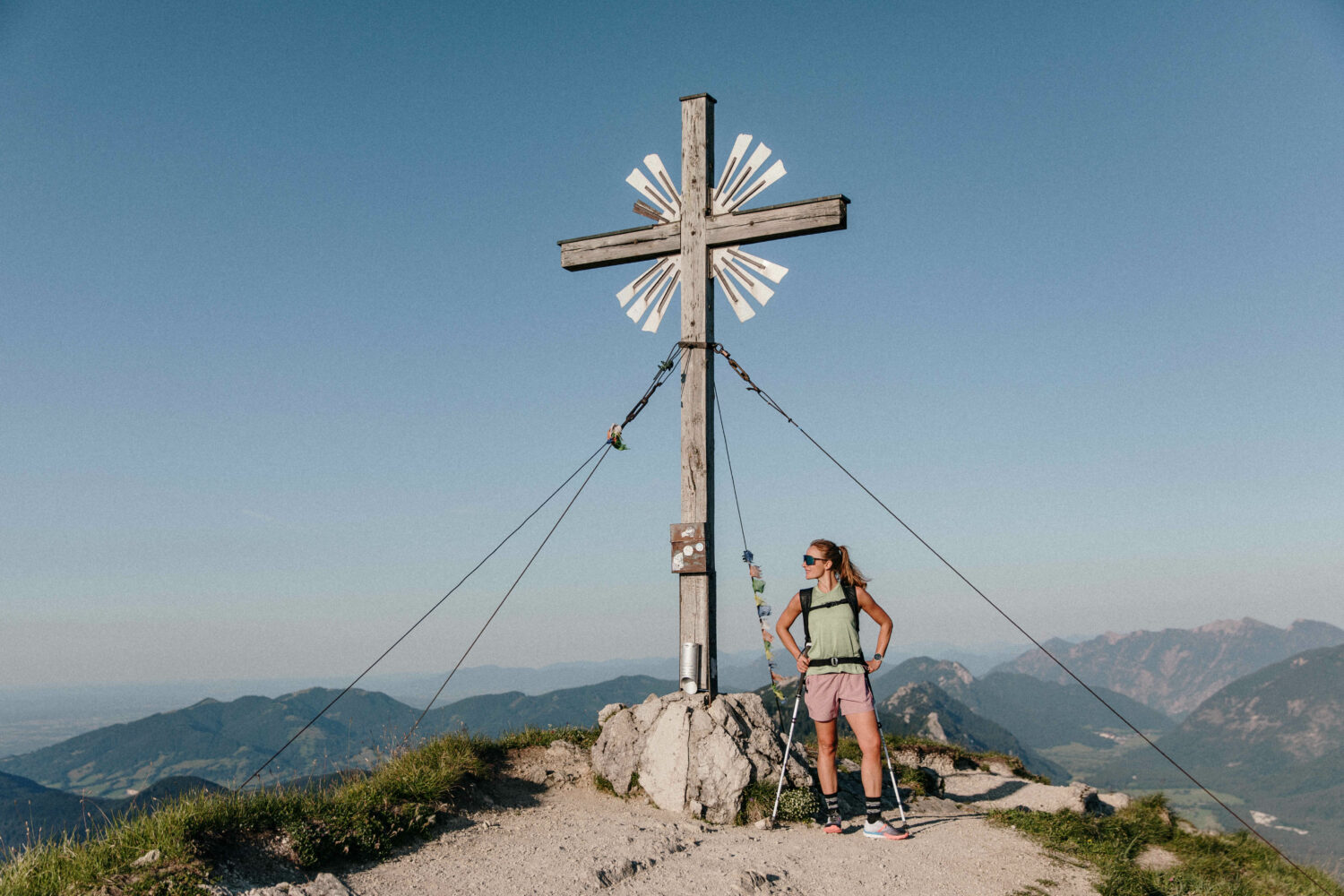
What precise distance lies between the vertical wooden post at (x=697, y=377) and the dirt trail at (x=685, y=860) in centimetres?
207

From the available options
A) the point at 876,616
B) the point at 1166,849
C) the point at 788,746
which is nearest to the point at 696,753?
the point at 788,746

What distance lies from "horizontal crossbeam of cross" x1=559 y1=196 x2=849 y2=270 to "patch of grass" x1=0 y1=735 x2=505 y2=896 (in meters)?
6.73

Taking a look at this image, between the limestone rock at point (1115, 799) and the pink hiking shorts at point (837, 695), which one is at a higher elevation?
the pink hiking shorts at point (837, 695)

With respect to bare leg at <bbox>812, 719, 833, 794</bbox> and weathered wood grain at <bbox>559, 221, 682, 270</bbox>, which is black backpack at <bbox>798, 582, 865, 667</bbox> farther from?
weathered wood grain at <bbox>559, 221, 682, 270</bbox>

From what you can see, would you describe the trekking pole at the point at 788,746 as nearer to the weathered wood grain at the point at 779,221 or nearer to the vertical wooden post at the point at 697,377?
the vertical wooden post at the point at 697,377

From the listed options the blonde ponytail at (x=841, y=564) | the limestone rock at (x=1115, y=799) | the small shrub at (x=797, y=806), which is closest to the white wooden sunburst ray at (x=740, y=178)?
the blonde ponytail at (x=841, y=564)

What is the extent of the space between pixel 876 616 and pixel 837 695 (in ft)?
2.91

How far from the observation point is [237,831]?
234 inches

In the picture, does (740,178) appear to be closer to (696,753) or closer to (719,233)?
(719,233)

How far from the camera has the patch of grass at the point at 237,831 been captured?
502 centimetres

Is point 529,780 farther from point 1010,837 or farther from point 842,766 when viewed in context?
point 1010,837

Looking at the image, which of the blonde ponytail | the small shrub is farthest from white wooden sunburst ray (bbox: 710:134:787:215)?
A: the small shrub

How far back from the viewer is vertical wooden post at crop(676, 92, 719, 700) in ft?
30.7

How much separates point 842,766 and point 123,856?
26.7 feet
